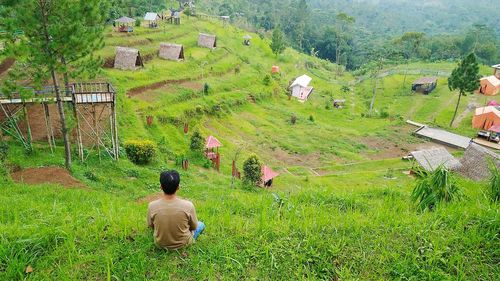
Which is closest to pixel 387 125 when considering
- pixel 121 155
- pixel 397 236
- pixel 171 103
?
pixel 171 103

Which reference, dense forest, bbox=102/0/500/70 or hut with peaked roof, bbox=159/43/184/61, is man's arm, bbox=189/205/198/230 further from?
dense forest, bbox=102/0/500/70

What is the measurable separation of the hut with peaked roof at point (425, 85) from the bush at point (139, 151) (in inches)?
1802

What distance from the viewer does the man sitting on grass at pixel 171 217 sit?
4988 mm

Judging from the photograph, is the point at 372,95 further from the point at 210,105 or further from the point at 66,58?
the point at 66,58

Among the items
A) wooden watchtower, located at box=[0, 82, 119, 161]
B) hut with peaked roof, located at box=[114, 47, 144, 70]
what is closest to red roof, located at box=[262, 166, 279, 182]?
wooden watchtower, located at box=[0, 82, 119, 161]

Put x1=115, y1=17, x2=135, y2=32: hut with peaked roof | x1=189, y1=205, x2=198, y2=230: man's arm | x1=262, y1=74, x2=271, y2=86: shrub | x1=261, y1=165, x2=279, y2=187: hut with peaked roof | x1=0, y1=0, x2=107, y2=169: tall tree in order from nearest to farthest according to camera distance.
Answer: x1=189, y1=205, x2=198, y2=230: man's arm
x1=0, y1=0, x2=107, y2=169: tall tree
x1=261, y1=165, x2=279, y2=187: hut with peaked roof
x1=115, y1=17, x2=135, y2=32: hut with peaked roof
x1=262, y1=74, x2=271, y2=86: shrub

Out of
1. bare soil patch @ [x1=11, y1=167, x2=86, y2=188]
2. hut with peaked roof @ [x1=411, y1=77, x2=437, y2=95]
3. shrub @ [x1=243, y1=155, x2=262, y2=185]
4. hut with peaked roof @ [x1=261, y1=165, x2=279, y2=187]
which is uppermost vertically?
bare soil patch @ [x1=11, y1=167, x2=86, y2=188]

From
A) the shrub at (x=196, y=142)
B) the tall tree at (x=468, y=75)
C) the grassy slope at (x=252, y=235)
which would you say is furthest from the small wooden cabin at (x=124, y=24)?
the tall tree at (x=468, y=75)

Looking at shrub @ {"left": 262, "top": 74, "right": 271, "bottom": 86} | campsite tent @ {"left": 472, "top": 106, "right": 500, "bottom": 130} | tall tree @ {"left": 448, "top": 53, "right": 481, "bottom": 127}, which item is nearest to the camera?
tall tree @ {"left": 448, "top": 53, "right": 481, "bottom": 127}

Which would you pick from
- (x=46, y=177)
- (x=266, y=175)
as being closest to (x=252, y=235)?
(x=46, y=177)

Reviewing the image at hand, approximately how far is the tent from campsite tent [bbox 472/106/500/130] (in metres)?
13.4

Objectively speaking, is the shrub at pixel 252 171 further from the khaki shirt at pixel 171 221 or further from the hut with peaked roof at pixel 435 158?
the khaki shirt at pixel 171 221

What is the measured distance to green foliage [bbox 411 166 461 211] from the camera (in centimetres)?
687

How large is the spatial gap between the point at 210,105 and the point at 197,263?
2607cm
